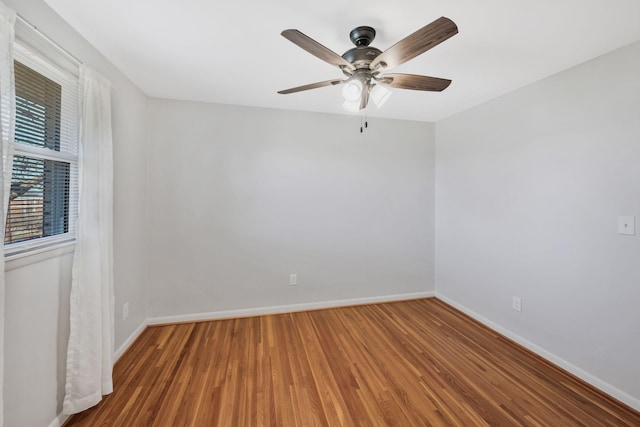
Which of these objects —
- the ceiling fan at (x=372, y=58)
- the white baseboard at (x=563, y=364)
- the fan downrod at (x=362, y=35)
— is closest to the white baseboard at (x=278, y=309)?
the white baseboard at (x=563, y=364)

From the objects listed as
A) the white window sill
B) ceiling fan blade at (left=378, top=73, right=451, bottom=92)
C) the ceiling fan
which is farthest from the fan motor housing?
the white window sill

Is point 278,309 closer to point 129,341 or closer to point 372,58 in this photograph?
point 129,341

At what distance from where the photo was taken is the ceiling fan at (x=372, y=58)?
3.76ft

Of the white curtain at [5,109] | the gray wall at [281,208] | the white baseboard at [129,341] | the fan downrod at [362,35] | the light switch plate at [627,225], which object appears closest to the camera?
the white curtain at [5,109]

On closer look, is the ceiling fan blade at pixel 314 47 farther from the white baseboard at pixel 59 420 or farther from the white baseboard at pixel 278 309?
the white baseboard at pixel 278 309

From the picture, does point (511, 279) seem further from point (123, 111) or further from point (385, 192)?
point (123, 111)

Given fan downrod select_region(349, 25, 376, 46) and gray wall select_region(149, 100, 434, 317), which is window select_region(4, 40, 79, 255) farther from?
fan downrod select_region(349, 25, 376, 46)

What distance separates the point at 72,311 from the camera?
1422 millimetres

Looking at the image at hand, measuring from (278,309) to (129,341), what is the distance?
138cm

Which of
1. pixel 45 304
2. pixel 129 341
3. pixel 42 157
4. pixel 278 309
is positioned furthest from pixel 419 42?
pixel 129 341

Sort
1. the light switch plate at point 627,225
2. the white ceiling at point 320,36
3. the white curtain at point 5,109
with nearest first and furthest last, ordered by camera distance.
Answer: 1. the white curtain at point 5,109
2. the white ceiling at point 320,36
3. the light switch plate at point 627,225

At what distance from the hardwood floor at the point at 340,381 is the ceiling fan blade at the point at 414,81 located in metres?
2.03

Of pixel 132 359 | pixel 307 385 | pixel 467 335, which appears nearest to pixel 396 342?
pixel 467 335

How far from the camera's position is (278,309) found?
9.44ft
